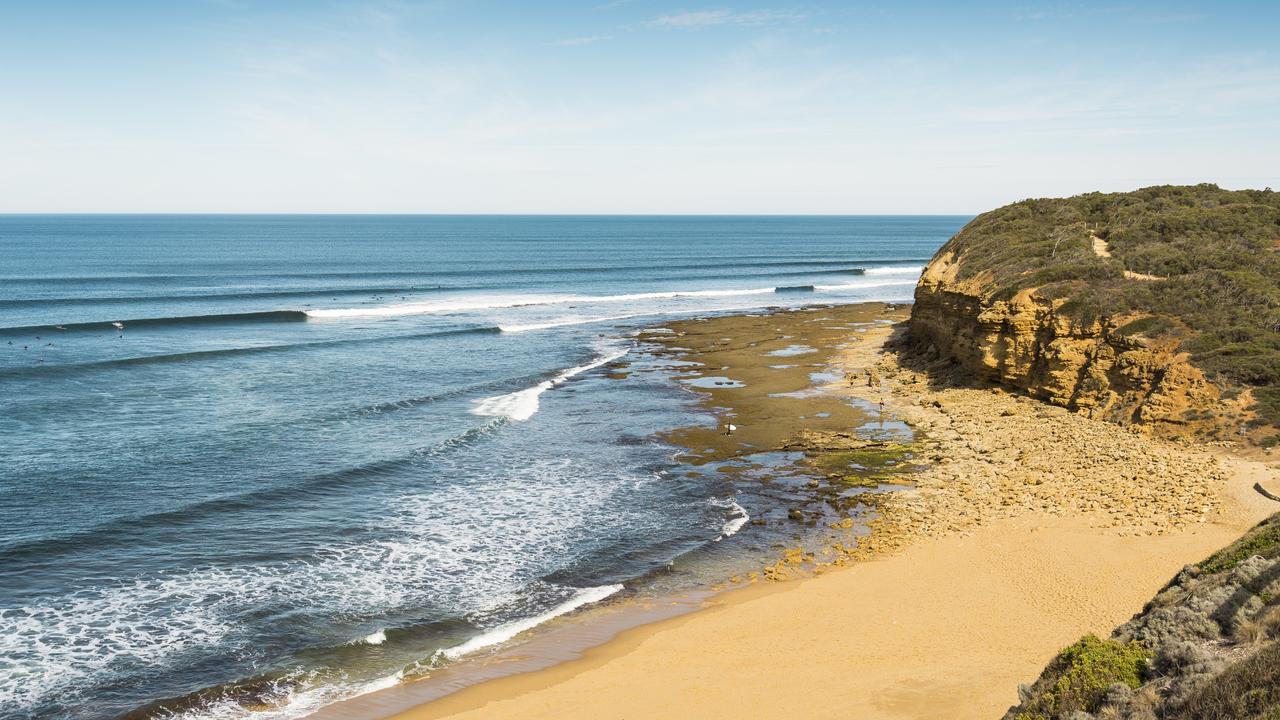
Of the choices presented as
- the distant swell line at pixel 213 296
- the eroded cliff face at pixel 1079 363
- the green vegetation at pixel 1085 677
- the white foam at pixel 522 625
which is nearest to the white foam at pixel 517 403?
the white foam at pixel 522 625

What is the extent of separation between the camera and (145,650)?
14.1 meters

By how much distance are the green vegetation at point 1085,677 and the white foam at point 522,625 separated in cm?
899

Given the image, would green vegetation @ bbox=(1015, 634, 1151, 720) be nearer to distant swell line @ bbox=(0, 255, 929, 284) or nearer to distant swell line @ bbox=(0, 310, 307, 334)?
distant swell line @ bbox=(0, 310, 307, 334)

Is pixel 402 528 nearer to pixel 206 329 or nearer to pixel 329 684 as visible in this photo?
pixel 329 684

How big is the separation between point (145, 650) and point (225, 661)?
1508mm

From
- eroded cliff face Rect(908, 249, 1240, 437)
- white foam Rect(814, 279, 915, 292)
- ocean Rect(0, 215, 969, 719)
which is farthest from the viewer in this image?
white foam Rect(814, 279, 915, 292)

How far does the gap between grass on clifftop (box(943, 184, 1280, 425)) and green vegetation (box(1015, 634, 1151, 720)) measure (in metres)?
18.0

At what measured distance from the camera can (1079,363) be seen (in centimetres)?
2683

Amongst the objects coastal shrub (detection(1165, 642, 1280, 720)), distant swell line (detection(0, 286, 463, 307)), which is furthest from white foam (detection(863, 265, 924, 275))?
coastal shrub (detection(1165, 642, 1280, 720))

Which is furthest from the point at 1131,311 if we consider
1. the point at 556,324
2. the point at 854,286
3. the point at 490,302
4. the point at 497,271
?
the point at 497,271

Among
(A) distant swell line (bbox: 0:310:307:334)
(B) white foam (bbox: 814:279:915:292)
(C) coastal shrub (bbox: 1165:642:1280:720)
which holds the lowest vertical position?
(A) distant swell line (bbox: 0:310:307:334)

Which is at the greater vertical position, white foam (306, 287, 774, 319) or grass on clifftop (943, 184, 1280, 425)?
grass on clifftop (943, 184, 1280, 425)

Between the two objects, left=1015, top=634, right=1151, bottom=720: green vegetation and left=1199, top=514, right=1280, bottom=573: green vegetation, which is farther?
left=1199, top=514, right=1280, bottom=573: green vegetation

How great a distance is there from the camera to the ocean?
1412 cm
